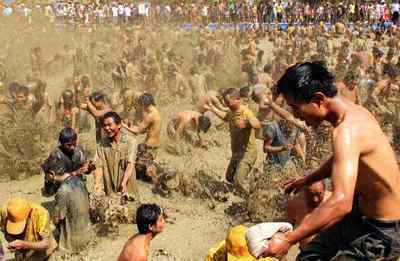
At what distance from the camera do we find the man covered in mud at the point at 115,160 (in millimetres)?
6754

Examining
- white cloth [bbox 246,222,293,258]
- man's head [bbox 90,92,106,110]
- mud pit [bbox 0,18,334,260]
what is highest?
white cloth [bbox 246,222,293,258]

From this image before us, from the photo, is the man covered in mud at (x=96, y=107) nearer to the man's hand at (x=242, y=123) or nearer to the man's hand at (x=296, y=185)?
the man's hand at (x=242, y=123)

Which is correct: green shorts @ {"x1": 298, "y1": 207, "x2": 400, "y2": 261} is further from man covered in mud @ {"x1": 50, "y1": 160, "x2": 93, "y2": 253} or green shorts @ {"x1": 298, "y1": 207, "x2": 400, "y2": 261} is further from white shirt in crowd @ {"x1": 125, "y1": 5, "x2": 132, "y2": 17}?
white shirt in crowd @ {"x1": 125, "y1": 5, "x2": 132, "y2": 17}

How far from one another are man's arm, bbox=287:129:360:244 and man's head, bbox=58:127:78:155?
3.84 meters

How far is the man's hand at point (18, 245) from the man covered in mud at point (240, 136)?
3658 millimetres

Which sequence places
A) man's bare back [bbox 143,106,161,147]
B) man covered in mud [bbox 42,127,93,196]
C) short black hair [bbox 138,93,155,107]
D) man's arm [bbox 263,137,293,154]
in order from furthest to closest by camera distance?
man's bare back [bbox 143,106,161,147]
short black hair [bbox 138,93,155,107]
man's arm [bbox 263,137,293,154]
man covered in mud [bbox 42,127,93,196]

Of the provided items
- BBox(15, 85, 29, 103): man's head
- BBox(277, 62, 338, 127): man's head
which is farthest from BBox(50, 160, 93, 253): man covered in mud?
BBox(15, 85, 29, 103): man's head

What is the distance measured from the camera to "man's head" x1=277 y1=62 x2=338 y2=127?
3.13 metres

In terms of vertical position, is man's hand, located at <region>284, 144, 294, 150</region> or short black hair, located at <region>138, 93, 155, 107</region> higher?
short black hair, located at <region>138, 93, 155, 107</region>

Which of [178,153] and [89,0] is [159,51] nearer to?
[178,153]

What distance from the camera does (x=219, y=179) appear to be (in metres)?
8.99

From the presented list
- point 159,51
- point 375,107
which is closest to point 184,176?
point 375,107

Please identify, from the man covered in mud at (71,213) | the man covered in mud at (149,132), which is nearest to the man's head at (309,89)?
the man covered in mud at (71,213)

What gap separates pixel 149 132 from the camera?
8953 millimetres
